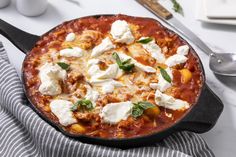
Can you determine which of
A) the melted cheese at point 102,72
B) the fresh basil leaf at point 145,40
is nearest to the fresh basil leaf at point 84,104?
the melted cheese at point 102,72

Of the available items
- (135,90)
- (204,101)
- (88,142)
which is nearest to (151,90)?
(135,90)

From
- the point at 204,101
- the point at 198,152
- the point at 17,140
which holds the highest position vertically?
the point at 204,101

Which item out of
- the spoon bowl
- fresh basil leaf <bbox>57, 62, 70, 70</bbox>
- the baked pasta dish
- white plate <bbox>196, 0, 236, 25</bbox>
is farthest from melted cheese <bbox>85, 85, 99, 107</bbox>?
white plate <bbox>196, 0, 236, 25</bbox>

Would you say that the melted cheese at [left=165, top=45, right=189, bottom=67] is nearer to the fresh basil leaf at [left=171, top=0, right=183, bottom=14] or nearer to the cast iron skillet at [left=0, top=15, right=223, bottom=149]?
the cast iron skillet at [left=0, top=15, right=223, bottom=149]

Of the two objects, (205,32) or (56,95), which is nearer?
(56,95)

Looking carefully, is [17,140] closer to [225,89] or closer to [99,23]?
[99,23]

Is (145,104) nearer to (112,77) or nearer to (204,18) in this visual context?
(112,77)
